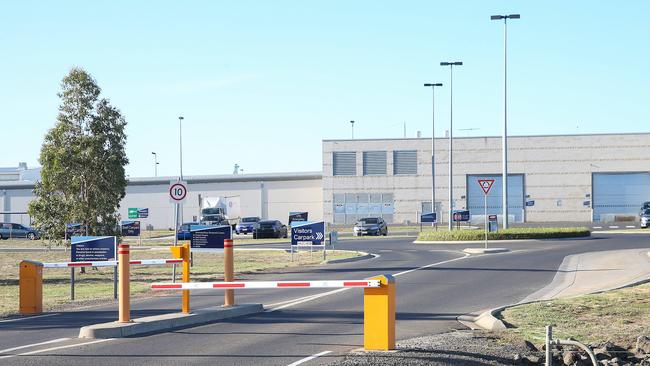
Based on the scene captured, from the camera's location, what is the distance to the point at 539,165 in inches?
3570

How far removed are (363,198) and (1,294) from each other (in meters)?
71.6

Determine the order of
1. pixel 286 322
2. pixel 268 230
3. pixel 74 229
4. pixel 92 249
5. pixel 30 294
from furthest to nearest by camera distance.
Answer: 1. pixel 268 230
2. pixel 74 229
3. pixel 92 249
4. pixel 30 294
5. pixel 286 322

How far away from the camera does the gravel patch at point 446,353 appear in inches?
434

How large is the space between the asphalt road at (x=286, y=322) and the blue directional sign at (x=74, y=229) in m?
8.28

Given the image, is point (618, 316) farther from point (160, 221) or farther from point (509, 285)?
point (160, 221)

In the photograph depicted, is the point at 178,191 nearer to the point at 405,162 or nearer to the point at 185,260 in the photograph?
the point at 185,260

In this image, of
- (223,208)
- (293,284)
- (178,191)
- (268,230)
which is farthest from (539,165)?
(293,284)

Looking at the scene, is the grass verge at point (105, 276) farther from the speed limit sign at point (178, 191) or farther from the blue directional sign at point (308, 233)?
the speed limit sign at point (178, 191)

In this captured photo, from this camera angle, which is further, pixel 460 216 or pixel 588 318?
pixel 460 216

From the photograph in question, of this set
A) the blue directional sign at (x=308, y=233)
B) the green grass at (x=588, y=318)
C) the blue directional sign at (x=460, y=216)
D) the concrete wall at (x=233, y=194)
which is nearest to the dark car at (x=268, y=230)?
the blue directional sign at (x=460, y=216)

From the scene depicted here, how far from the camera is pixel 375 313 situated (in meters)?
11.5

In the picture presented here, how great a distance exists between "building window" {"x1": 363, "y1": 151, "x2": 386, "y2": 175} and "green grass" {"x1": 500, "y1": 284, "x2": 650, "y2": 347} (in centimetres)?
7538

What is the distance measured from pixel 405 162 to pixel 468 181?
261 inches

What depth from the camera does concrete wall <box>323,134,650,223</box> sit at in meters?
89.5
